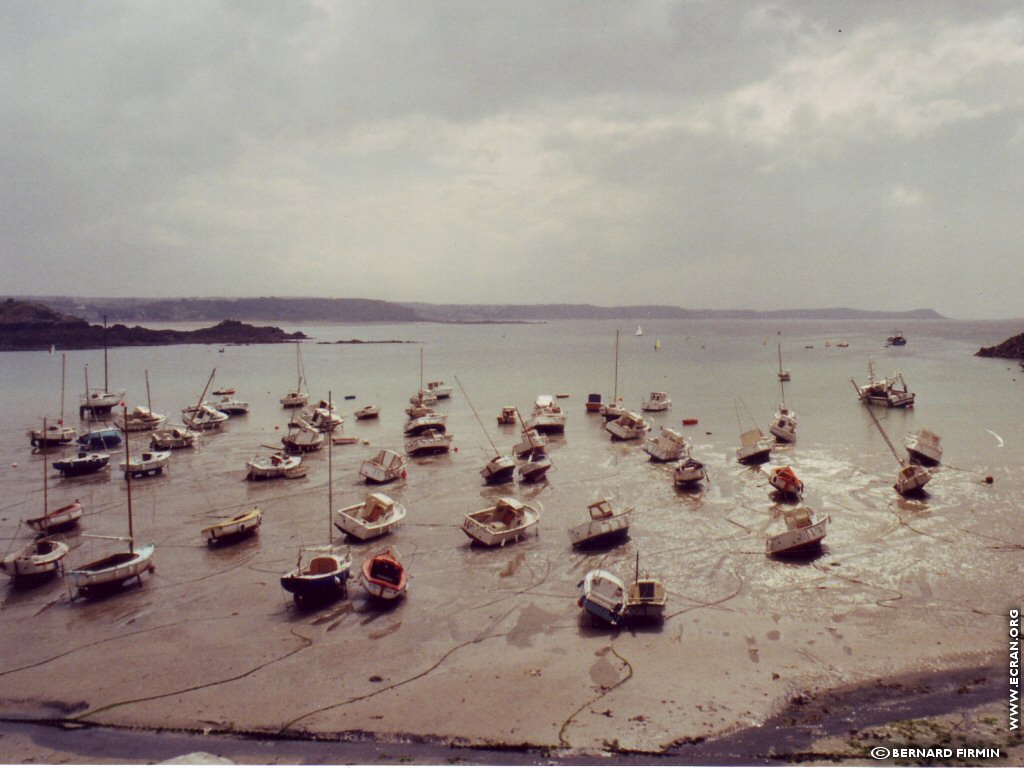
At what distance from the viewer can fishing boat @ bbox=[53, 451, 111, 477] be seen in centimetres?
4172

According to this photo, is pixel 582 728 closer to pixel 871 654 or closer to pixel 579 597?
pixel 579 597

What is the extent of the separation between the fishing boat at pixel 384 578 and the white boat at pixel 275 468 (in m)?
18.5

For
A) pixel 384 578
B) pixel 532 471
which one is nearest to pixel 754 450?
pixel 532 471

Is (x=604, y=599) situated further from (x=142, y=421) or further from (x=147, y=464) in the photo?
(x=142, y=421)

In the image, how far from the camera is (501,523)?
96.7 ft

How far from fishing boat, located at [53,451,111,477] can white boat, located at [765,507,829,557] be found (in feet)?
136

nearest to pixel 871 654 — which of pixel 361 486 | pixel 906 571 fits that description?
pixel 906 571

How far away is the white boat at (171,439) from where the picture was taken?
164 ft

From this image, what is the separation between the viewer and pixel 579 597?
871 inches

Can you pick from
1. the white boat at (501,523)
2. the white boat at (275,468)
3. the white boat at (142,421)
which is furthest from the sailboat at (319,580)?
the white boat at (142,421)

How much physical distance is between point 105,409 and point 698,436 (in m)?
62.1

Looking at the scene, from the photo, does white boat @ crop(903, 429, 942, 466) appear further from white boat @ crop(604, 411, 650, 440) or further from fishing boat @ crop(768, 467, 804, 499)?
white boat @ crop(604, 411, 650, 440)

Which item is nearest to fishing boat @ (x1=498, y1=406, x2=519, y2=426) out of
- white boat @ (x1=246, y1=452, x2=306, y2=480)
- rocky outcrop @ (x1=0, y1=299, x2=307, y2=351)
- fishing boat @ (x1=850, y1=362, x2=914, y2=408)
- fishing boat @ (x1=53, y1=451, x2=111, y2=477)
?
white boat @ (x1=246, y1=452, x2=306, y2=480)

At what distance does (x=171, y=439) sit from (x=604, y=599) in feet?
137
